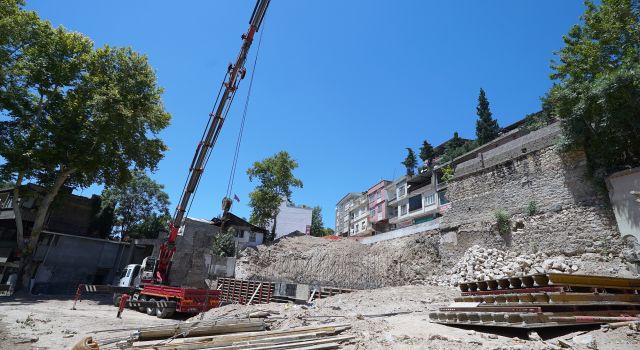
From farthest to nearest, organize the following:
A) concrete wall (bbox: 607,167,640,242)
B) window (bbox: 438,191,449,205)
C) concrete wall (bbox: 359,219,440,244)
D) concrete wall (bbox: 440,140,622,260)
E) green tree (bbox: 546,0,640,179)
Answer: window (bbox: 438,191,449,205)
concrete wall (bbox: 359,219,440,244)
concrete wall (bbox: 440,140,622,260)
green tree (bbox: 546,0,640,179)
concrete wall (bbox: 607,167,640,242)

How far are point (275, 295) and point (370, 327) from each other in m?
13.3

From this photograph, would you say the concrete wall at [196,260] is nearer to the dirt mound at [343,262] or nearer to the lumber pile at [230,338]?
the dirt mound at [343,262]

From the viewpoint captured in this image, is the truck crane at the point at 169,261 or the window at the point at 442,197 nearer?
the truck crane at the point at 169,261

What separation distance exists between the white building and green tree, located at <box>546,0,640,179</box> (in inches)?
1411

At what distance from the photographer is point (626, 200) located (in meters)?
13.2

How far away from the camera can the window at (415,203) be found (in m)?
38.9

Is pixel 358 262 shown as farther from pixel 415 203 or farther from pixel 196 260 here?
pixel 415 203

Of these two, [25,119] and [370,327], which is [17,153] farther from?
[370,327]

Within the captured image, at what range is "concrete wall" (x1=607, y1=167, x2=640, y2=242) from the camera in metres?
12.7

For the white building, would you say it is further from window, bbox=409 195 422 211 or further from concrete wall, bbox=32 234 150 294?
concrete wall, bbox=32 234 150 294

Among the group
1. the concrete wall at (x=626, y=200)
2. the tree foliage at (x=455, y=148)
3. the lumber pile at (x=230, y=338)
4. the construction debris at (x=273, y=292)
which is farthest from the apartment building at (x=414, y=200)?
the lumber pile at (x=230, y=338)

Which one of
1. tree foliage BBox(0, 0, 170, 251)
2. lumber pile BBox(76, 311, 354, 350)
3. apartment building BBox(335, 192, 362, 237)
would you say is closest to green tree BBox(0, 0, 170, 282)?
tree foliage BBox(0, 0, 170, 251)

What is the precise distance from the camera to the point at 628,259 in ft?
41.1

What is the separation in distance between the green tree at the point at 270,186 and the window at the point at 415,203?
13.7 metres
